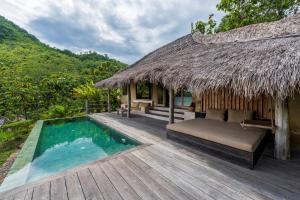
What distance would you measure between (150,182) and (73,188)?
4.19 ft

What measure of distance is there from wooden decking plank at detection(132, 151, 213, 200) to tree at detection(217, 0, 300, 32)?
15075 millimetres

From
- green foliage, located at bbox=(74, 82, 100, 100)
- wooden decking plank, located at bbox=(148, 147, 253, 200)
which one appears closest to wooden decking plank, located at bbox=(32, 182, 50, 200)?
wooden decking plank, located at bbox=(148, 147, 253, 200)

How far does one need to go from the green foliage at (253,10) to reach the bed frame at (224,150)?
13.7 metres

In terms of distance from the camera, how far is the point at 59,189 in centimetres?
260

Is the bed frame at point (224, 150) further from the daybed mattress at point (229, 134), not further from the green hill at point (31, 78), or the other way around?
the green hill at point (31, 78)

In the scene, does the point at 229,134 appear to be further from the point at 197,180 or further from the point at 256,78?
the point at 197,180

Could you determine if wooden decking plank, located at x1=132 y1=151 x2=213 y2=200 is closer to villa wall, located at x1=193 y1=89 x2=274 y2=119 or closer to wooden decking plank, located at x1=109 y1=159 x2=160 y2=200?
wooden decking plank, located at x1=109 y1=159 x2=160 y2=200

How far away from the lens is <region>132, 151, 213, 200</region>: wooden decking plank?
241 cm

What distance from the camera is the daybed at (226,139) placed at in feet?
10.5

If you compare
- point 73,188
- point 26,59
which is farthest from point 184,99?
point 26,59

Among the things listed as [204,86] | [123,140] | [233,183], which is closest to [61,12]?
[123,140]

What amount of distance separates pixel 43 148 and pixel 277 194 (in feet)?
22.4

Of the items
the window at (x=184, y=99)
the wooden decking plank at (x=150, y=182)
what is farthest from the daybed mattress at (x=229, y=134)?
the window at (x=184, y=99)

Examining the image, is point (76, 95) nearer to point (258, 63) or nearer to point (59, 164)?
point (59, 164)
